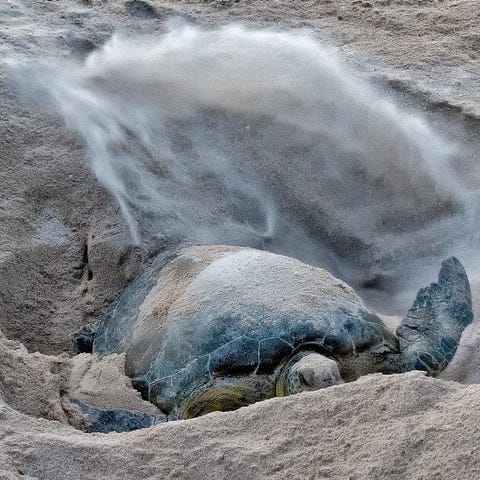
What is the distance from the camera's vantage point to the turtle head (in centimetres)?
242

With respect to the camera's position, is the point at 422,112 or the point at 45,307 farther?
the point at 422,112

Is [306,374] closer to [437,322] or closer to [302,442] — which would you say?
[437,322]

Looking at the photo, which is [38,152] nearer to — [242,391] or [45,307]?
[45,307]

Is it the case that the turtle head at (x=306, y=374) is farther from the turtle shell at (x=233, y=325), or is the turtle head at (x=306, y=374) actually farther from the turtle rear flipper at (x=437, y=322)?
the turtle rear flipper at (x=437, y=322)

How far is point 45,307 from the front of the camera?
3.13 meters

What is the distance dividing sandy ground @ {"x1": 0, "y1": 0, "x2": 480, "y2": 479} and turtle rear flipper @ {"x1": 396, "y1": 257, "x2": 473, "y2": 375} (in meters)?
0.07

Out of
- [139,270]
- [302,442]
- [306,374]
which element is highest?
[302,442]

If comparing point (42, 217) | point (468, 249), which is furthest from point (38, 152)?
point (468, 249)

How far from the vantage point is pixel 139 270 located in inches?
128

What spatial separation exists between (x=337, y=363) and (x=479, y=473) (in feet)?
3.96

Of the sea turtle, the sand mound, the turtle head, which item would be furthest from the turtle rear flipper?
the sand mound

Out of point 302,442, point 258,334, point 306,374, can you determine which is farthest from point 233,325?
point 302,442

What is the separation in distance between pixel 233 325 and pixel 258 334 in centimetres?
8

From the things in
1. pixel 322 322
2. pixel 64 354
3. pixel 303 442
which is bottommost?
pixel 64 354
